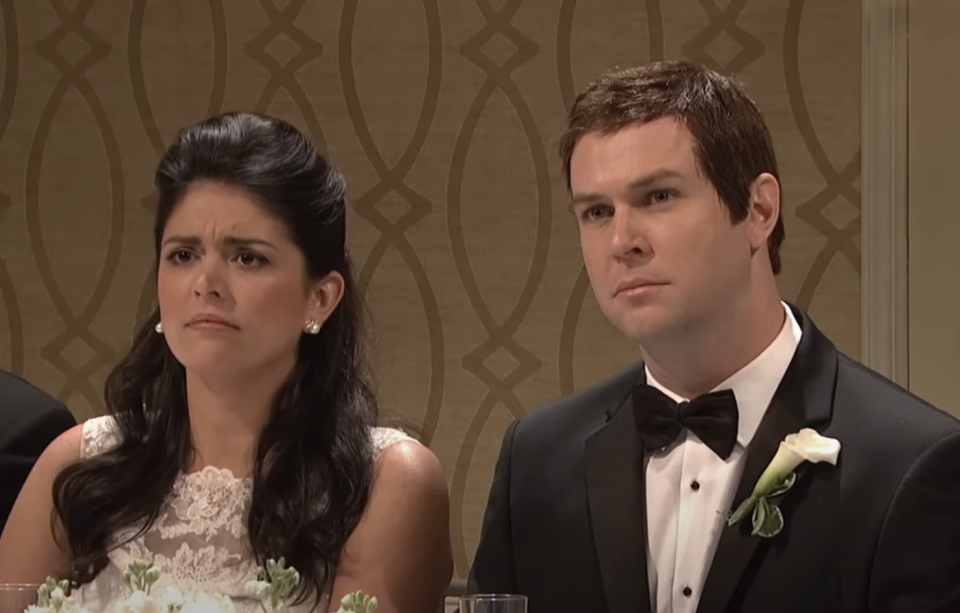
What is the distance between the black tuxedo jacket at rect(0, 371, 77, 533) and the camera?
8.36 feet

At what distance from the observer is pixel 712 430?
1.97 meters

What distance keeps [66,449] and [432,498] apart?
2.18 ft

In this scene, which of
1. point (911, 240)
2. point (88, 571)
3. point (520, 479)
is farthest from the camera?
point (911, 240)

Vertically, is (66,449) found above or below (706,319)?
below

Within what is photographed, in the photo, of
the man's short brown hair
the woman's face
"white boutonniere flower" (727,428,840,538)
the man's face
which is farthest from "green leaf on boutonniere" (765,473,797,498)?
the woman's face

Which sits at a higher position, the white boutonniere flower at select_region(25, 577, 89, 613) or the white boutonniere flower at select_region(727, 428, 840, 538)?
the white boutonniere flower at select_region(727, 428, 840, 538)

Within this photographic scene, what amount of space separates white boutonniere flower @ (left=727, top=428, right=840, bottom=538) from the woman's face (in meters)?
0.83

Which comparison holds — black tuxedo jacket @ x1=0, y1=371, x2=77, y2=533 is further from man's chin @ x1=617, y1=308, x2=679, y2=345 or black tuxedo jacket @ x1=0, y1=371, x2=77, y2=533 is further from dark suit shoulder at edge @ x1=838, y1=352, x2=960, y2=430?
dark suit shoulder at edge @ x1=838, y1=352, x2=960, y2=430

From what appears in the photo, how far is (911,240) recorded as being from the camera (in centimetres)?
331

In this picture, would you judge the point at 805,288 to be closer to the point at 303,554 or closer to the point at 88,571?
the point at 303,554

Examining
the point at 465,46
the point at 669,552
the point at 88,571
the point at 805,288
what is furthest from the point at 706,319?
the point at 465,46

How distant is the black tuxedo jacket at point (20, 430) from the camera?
2.55 meters

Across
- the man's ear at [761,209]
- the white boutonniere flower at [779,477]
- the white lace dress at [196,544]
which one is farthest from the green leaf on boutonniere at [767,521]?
the white lace dress at [196,544]

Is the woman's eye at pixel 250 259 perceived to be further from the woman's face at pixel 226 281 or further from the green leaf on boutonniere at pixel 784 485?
the green leaf on boutonniere at pixel 784 485
